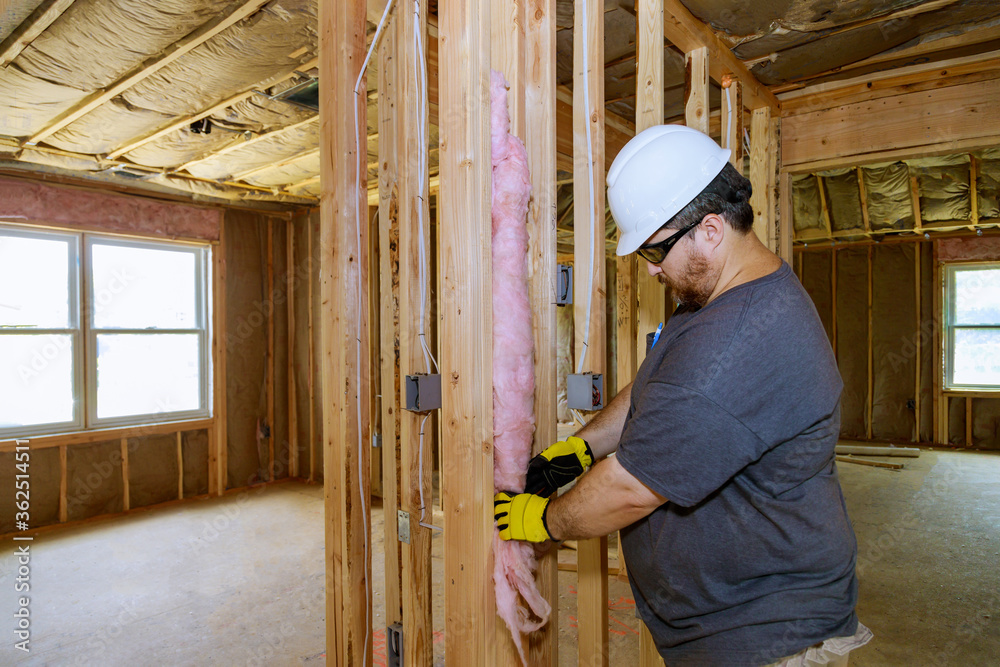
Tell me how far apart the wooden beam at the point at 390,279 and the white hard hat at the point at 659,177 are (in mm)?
931

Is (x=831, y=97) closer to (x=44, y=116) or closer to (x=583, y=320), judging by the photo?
(x=583, y=320)

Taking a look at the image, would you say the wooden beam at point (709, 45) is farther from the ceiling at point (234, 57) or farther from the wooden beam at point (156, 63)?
the wooden beam at point (156, 63)

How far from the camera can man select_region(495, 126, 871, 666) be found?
96 cm

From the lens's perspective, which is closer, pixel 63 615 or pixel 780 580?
pixel 780 580

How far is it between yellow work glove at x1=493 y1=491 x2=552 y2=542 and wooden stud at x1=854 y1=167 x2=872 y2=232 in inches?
233

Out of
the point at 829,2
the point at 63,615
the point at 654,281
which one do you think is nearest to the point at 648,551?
the point at 654,281

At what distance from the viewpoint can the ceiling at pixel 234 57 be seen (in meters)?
2.24

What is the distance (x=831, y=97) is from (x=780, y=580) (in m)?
2.83

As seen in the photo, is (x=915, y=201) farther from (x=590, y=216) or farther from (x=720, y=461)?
(x=720, y=461)

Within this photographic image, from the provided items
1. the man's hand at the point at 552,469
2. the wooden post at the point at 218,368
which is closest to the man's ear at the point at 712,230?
the man's hand at the point at 552,469

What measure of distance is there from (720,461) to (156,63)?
3.00 metres

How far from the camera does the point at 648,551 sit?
3.75ft

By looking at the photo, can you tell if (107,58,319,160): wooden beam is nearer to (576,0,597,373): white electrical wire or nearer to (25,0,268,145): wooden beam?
(25,0,268,145): wooden beam

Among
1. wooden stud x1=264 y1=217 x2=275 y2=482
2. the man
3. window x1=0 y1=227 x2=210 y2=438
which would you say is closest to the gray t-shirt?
the man
